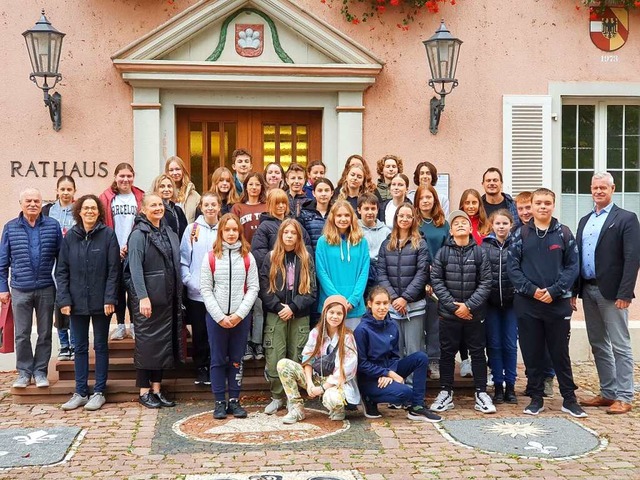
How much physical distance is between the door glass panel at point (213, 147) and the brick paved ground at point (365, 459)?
3435 mm

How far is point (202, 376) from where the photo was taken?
7062 millimetres

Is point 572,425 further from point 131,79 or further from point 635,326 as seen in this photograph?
point 131,79

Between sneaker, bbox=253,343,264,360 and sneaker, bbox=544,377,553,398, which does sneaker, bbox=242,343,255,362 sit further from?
sneaker, bbox=544,377,553,398

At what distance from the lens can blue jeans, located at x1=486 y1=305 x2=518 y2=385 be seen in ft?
22.4

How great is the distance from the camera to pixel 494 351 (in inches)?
268

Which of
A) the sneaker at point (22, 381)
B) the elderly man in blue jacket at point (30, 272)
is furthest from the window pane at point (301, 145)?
the sneaker at point (22, 381)

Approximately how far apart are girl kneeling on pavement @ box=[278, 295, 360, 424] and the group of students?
0.4 inches

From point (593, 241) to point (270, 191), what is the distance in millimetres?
2697

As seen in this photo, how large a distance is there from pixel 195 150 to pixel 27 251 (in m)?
2.55

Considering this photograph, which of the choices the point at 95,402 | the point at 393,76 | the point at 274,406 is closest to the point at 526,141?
the point at 393,76

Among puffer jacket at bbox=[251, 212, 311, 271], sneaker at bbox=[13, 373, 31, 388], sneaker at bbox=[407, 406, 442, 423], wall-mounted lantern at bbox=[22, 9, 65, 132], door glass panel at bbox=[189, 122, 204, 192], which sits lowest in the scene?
sneaker at bbox=[407, 406, 442, 423]

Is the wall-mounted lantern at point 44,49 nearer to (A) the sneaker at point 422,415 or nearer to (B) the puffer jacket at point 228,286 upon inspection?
(B) the puffer jacket at point 228,286

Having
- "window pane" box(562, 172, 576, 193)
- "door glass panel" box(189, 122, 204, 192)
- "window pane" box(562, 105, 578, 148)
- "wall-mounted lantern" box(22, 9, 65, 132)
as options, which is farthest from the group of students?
"window pane" box(562, 105, 578, 148)

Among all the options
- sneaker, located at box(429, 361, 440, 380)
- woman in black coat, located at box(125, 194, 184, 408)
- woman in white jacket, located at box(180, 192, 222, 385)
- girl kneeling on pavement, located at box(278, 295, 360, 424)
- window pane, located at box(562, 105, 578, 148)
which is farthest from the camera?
window pane, located at box(562, 105, 578, 148)
